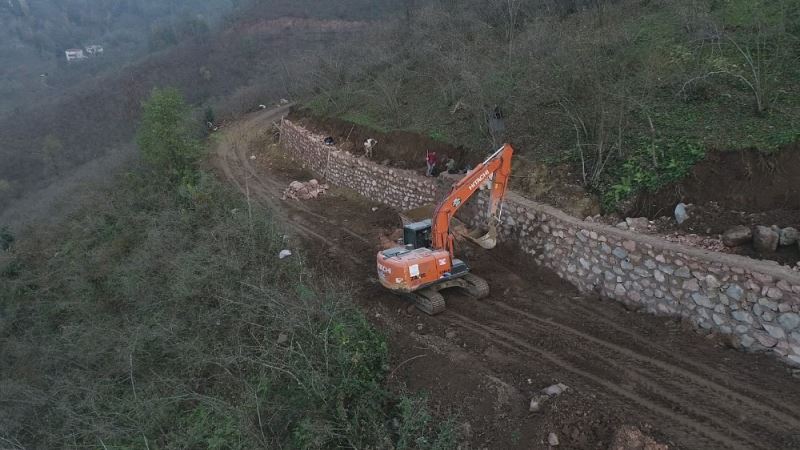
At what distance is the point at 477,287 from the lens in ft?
37.6

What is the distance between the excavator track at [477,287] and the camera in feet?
37.5

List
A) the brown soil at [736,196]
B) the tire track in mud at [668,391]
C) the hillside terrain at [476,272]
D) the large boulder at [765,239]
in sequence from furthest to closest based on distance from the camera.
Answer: the brown soil at [736,196]
the large boulder at [765,239]
the hillside terrain at [476,272]
the tire track in mud at [668,391]

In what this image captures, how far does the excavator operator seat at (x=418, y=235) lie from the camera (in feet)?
37.4

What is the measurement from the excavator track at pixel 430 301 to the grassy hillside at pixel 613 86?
4349 millimetres

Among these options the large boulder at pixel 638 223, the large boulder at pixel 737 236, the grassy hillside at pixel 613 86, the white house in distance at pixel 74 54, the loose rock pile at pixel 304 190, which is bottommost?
the white house in distance at pixel 74 54

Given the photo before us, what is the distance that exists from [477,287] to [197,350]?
20.7 feet

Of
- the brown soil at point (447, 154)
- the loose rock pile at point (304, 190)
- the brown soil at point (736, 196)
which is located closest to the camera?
the brown soil at point (736, 196)

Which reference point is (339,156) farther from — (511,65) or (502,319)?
(502,319)

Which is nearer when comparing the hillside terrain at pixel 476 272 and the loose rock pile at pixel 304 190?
the hillside terrain at pixel 476 272

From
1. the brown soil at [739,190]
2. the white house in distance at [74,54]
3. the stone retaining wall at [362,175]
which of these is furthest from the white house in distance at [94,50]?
the brown soil at [739,190]

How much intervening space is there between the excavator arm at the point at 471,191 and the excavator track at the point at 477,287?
0.90 meters

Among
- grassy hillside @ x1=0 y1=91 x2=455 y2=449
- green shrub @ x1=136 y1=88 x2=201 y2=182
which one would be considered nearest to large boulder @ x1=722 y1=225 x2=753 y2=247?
grassy hillside @ x1=0 y1=91 x2=455 y2=449

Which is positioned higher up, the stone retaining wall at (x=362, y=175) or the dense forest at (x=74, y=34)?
the stone retaining wall at (x=362, y=175)

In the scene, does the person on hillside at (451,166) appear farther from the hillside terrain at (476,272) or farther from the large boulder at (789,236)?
the large boulder at (789,236)
